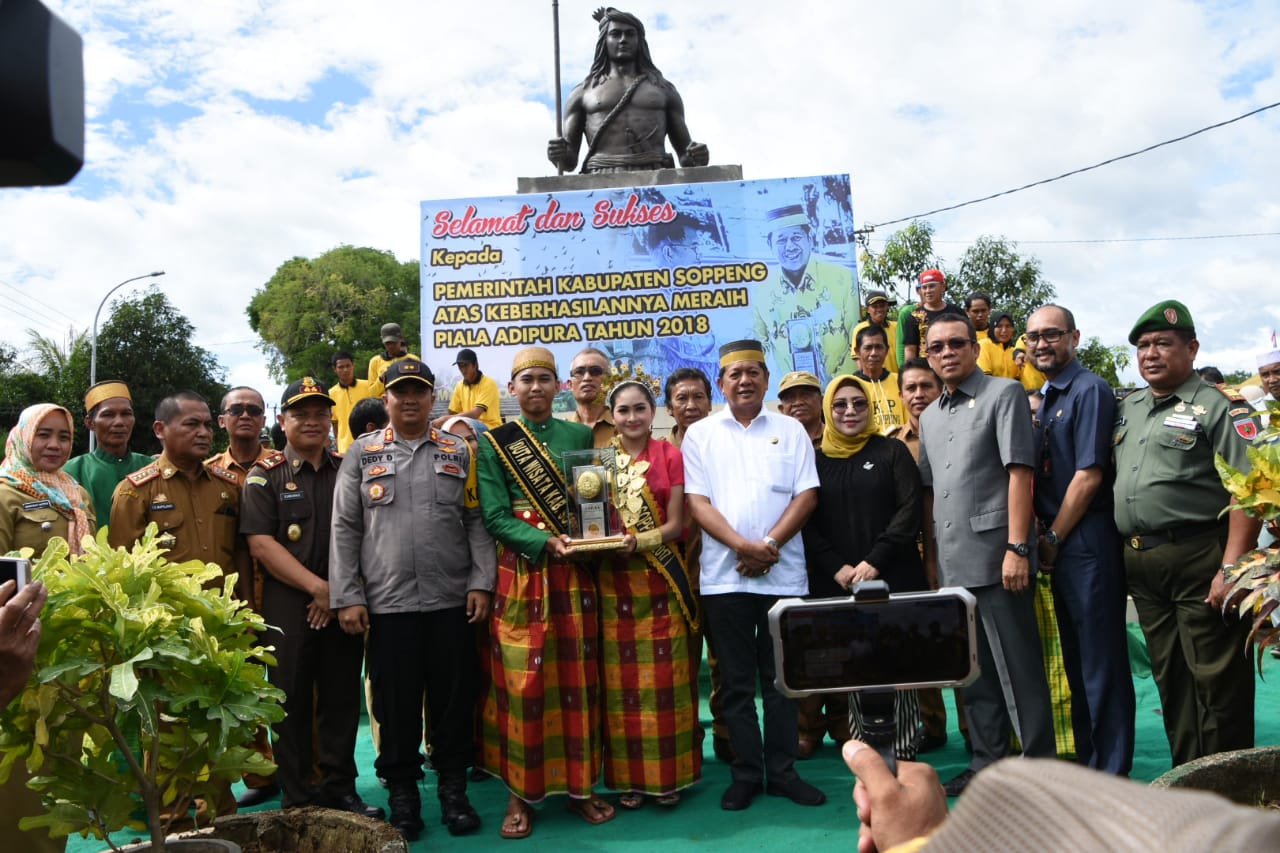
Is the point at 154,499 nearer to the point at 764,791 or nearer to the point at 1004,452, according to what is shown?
the point at 764,791

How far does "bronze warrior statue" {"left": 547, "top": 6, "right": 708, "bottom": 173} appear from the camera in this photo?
9.72m

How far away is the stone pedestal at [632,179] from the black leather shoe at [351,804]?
629 cm

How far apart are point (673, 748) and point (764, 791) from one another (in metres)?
0.46

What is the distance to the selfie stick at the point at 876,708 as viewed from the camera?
1604 mm

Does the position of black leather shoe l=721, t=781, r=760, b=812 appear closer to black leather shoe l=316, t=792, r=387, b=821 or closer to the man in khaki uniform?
black leather shoe l=316, t=792, r=387, b=821

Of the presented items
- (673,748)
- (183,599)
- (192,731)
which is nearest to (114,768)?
(192,731)

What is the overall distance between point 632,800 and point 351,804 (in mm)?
1204

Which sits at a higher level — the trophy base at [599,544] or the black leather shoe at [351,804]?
the trophy base at [599,544]

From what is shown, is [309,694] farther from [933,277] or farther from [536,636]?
[933,277]

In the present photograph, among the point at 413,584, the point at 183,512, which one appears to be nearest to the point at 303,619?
the point at 413,584

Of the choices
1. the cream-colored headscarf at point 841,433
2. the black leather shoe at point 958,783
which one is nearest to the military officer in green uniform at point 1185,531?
the black leather shoe at point 958,783

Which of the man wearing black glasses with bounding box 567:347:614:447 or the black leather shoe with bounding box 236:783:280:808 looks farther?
the man wearing black glasses with bounding box 567:347:614:447

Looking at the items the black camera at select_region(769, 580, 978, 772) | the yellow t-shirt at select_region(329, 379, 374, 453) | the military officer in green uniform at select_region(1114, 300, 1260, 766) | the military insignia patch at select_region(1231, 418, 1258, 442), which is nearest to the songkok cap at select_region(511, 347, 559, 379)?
the military officer in green uniform at select_region(1114, 300, 1260, 766)

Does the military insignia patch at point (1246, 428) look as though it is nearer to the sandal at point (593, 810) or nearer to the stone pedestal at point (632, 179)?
the sandal at point (593, 810)
